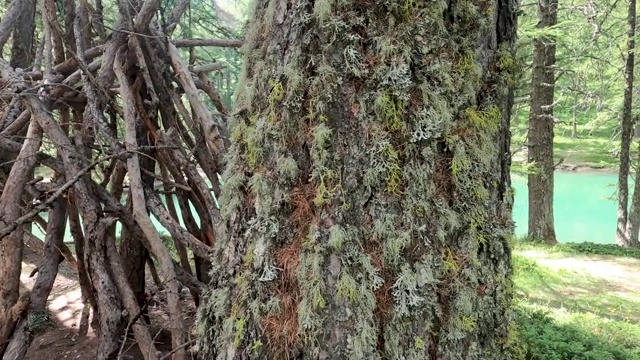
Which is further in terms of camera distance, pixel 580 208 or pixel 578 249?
pixel 580 208

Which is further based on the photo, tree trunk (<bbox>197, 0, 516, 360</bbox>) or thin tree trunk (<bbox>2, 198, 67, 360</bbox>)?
thin tree trunk (<bbox>2, 198, 67, 360</bbox>)

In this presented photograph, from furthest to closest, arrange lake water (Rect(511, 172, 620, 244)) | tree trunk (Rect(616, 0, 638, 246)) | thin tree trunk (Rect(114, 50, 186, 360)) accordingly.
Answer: lake water (Rect(511, 172, 620, 244)) < tree trunk (Rect(616, 0, 638, 246)) < thin tree trunk (Rect(114, 50, 186, 360))

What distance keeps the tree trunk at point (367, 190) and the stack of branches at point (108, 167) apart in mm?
835

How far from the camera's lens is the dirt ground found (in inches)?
96.8

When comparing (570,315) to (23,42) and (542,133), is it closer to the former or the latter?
(542,133)

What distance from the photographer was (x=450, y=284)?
1109 millimetres

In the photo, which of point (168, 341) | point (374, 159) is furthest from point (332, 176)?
point (168, 341)

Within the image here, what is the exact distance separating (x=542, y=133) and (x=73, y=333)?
9.19m

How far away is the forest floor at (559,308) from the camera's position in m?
2.69

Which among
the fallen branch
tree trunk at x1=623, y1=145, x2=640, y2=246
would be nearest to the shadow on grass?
the fallen branch

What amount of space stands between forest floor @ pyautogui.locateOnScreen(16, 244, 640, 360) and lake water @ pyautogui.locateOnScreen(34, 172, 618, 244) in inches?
207

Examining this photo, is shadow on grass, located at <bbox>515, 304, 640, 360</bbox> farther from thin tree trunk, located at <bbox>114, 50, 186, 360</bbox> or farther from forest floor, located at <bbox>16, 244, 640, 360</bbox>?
thin tree trunk, located at <bbox>114, 50, 186, 360</bbox>

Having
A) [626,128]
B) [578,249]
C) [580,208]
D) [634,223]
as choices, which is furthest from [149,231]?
[580,208]

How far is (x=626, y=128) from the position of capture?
432 inches
